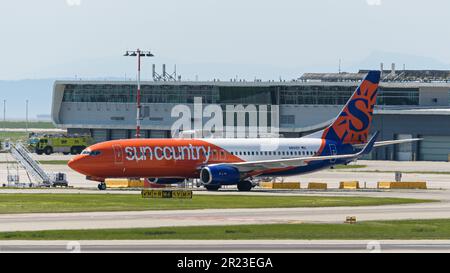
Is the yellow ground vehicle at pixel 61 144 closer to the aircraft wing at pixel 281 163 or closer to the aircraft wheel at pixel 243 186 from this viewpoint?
the aircraft wheel at pixel 243 186

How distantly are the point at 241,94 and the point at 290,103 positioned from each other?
6.77m

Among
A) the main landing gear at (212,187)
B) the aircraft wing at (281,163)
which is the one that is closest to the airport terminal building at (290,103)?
the aircraft wing at (281,163)

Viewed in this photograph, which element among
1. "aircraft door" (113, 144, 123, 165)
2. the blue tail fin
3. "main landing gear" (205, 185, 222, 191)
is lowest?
"main landing gear" (205, 185, 222, 191)

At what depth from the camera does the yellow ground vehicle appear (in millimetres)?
160125

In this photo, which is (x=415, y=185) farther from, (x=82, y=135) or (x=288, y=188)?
(x=82, y=135)

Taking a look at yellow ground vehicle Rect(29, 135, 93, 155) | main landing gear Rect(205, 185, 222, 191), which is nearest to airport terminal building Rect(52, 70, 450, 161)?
yellow ground vehicle Rect(29, 135, 93, 155)

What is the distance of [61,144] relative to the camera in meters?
162

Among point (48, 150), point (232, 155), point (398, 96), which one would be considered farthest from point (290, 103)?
point (232, 155)

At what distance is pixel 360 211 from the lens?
69062mm

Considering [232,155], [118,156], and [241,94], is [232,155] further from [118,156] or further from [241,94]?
[241,94]

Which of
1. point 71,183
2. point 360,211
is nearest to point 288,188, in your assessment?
point 71,183

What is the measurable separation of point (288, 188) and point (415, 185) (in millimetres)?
10266

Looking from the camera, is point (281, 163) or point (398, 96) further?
point (398, 96)

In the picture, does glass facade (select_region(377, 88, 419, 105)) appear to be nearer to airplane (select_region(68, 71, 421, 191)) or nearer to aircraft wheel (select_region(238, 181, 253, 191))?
airplane (select_region(68, 71, 421, 191))
